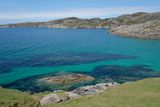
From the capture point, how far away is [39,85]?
210ft

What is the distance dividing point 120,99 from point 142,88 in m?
5.14

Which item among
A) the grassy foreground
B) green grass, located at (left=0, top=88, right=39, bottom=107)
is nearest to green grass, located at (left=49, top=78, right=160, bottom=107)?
the grassy foreground

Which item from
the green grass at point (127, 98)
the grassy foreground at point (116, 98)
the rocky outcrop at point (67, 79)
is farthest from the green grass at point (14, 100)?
the rocky outcrop at point (67, 79)

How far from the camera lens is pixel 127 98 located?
81.8ft

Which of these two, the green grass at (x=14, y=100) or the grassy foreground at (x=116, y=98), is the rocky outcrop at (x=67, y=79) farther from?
the green grass at (x=14, y=100)

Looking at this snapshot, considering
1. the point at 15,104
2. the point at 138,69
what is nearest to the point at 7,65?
the point at 138,69

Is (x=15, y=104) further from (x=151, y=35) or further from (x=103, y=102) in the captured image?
(x=151, y=35)

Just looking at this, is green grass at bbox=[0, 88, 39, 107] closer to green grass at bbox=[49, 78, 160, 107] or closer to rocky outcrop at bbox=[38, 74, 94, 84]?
green grass at bbox=[49, 78, 160, 107]

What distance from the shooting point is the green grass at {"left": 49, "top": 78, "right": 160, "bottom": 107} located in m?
23.2

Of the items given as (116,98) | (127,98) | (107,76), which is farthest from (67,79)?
(127,98)

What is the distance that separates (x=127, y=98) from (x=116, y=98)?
0.95 metres

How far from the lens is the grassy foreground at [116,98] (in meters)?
18.0

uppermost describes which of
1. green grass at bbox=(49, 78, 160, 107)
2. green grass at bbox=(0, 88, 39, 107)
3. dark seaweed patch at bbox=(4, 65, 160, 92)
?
green grass at bbox=(0, 88, 39, 107)

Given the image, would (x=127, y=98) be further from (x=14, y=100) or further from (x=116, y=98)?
(x=14, y=100)
